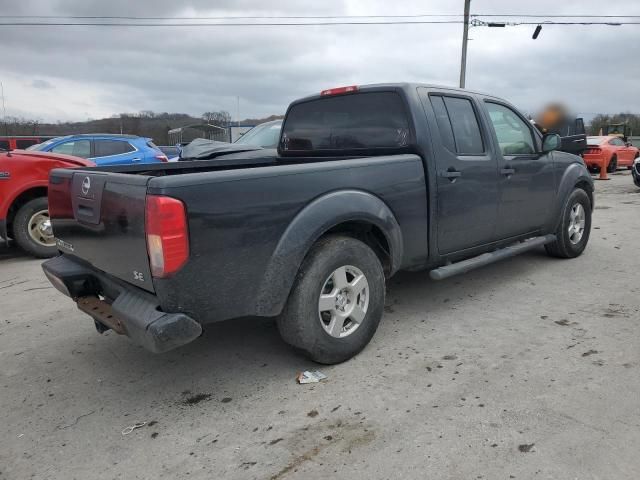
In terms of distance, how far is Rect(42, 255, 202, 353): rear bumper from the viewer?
2.51 meters

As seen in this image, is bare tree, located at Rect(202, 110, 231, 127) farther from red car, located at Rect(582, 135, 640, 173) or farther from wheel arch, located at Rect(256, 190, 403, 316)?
wheel arch, located at Rect(256, 190, 403, 316)

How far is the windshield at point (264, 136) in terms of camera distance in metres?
7.99

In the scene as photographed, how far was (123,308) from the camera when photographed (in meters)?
2.71

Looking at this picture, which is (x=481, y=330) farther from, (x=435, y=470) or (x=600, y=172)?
(x=600, y=172)

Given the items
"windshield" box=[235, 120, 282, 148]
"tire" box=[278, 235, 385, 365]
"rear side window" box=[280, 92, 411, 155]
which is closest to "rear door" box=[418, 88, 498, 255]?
"rear side window" box=[280, 92, 411, 155]

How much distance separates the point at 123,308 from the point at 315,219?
3.92ft

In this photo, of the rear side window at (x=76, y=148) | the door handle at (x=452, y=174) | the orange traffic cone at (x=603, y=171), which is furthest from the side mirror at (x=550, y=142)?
the orange traffic cone at (x=603, y=171)

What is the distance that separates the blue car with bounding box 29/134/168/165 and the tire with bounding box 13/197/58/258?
304cm

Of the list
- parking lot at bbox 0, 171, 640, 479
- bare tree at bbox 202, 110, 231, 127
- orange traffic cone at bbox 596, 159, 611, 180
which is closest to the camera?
parking lot at bbox 0, 171, 640, 479

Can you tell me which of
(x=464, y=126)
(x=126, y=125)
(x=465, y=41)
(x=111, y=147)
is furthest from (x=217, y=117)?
(x=464, y=126)

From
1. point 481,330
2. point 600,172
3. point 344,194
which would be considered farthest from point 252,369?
point 600,172

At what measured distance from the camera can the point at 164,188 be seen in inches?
96.0

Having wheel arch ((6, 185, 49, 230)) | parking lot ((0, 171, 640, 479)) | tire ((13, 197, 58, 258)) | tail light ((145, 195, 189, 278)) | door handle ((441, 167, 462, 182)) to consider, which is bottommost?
parking lot ((0, 171, 640, 479))

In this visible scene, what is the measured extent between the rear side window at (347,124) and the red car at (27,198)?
3656 millimetres
